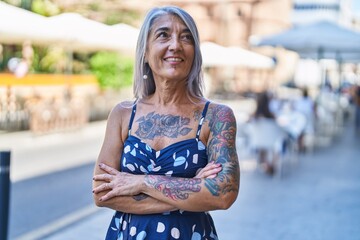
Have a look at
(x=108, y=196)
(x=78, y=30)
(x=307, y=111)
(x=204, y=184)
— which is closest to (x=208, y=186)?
(x=204, y=184)

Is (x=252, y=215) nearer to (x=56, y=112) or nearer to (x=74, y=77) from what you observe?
(x=56, y=112)

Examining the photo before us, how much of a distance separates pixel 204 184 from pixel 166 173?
158 millimetres

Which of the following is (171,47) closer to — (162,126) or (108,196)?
(162,126)

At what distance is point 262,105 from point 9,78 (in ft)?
31.5

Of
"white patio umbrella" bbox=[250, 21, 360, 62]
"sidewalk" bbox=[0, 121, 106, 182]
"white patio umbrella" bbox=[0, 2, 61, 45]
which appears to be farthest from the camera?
"white patio umbrella" bbox=[250, 21, 360, 62]

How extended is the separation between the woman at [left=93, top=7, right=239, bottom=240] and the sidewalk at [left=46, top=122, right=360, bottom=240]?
13.6 ft

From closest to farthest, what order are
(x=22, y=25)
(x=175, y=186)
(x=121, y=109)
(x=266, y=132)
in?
1. (x=175, y=186)
2. (x=121, y=109)
3. (x=266, y=132)
4. (x=22, y=25)

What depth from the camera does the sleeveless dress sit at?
2336 millimetres

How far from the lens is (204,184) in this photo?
7.53 ft

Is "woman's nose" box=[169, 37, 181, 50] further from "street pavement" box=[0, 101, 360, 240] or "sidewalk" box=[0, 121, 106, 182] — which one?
"sidewalk" box=[0, 121, 106, 182]

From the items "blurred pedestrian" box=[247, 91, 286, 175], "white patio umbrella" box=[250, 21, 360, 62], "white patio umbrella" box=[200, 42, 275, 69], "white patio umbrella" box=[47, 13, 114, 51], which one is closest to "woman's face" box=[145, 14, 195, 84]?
"blurred pedestrian" box=[247, 91, 286, 175]

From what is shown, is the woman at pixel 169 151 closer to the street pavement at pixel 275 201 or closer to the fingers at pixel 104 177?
the fingers at pixel 104 177

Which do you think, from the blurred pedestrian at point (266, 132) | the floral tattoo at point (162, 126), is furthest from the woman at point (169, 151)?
the blurred pedestrian at point (266, 132)

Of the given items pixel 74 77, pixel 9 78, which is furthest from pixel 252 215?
pixel 74 77
